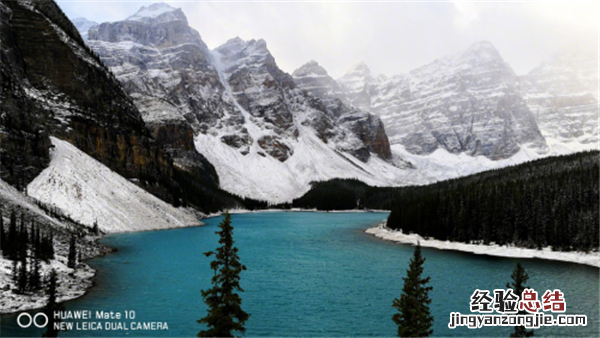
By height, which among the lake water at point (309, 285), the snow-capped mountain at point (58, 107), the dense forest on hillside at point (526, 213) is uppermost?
the snow-capped mountain at point (58, 107)

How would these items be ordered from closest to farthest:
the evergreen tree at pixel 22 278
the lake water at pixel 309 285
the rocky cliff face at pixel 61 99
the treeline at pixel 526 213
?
the lake water at pixel 309 285
the evergreen tree at pixel 22 278
the treeline at pixel 526 213
the rocky cliff face at pixel 61 99

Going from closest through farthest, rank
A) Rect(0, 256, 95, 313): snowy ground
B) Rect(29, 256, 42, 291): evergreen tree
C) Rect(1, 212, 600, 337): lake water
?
Rect(0, 256, 95, 313): snowy ground, Rect(1, 212, 600, 337): lake water, Rect(29, 256, 42, 291): evergreen tree

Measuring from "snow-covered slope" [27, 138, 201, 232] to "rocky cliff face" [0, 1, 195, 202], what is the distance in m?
4.38

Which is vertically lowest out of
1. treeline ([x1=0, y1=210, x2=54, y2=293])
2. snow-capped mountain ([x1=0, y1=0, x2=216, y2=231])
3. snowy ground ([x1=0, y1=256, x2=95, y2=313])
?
snowy ground ([x1=0, y1=256, x2=95, y2=313])

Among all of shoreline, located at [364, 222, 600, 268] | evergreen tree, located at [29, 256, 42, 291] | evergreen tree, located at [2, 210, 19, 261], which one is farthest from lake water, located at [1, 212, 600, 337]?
evergreen tree, located at [2, 210, 19, 261]

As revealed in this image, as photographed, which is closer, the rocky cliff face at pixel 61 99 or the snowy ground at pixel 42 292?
the snowy ground at pixel 42 292

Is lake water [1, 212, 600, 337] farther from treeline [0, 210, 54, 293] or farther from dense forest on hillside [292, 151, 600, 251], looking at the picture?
dense forest on hillside [292, 151, 600, 251]

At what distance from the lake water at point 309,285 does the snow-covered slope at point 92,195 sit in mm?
8995

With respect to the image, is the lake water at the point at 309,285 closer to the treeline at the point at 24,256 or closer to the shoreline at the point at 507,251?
the treeline at the point at 24,256

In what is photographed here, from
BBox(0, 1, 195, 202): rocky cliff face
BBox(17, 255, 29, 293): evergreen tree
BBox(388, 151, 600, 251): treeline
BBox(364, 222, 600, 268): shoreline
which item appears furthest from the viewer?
BBox(0, 1, 195, 202): rocky cliff face

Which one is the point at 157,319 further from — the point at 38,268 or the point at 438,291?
the point at 438,291

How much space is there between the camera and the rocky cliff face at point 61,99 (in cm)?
7950

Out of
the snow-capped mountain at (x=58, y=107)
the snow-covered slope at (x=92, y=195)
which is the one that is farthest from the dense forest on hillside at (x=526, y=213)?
the snow-capped mountain at (x=58, y=107)

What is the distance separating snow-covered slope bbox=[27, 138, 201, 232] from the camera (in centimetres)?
7300
